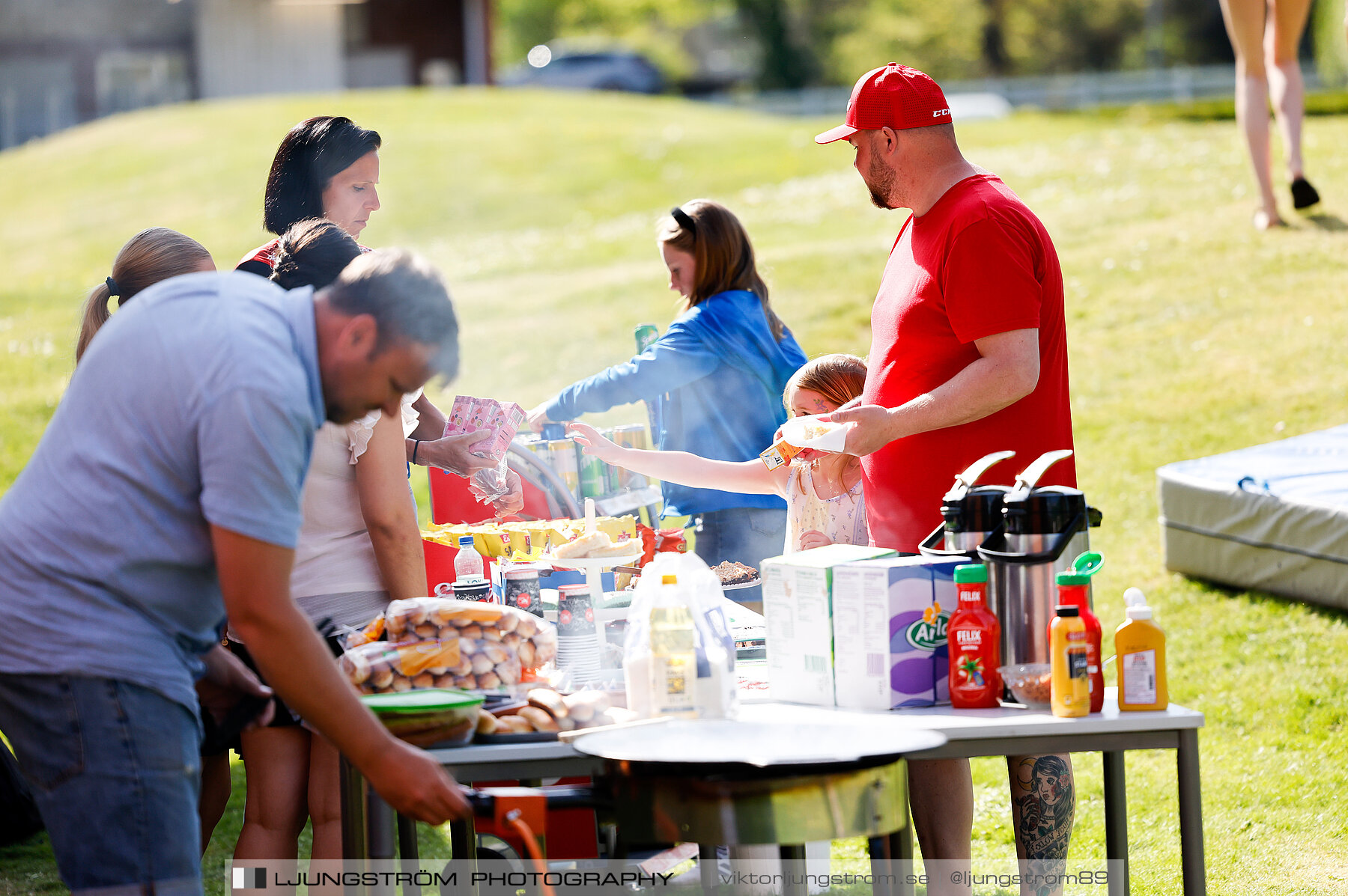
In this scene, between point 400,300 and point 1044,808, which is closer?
point 400,300

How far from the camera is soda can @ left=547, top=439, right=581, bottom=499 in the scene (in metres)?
4.39

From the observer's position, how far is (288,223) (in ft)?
11.2

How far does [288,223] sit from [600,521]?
1.24 m

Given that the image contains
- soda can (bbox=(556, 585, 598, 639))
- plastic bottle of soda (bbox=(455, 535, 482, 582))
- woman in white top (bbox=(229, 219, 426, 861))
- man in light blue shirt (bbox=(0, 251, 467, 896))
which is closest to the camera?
man in light blue shirt (bbox=(0, 251, 467, 896))

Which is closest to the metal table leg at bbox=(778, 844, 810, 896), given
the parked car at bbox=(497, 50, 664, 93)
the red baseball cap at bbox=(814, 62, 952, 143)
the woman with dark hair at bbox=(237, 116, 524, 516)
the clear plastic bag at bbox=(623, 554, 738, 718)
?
the clear plastic bag at bbox=(623, 554, 738, 718)

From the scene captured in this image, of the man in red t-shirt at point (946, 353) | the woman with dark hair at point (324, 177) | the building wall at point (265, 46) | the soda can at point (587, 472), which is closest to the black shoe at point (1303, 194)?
the soda can at point (587, 472)

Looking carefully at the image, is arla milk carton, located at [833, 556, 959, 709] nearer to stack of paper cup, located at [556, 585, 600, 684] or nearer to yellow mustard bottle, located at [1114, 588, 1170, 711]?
yellow mustard bottle, located at [1114, 588, 1170, 711]

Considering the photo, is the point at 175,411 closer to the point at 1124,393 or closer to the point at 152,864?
the point at 152,864

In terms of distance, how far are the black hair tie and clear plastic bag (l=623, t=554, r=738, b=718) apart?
191 cm

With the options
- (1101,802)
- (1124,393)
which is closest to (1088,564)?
(1101,802)

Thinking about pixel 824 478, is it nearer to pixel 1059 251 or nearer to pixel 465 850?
pixel 465 850

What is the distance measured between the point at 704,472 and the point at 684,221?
0.89 metres

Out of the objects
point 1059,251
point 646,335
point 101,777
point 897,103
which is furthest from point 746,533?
point 1059,251

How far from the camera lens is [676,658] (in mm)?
2410
